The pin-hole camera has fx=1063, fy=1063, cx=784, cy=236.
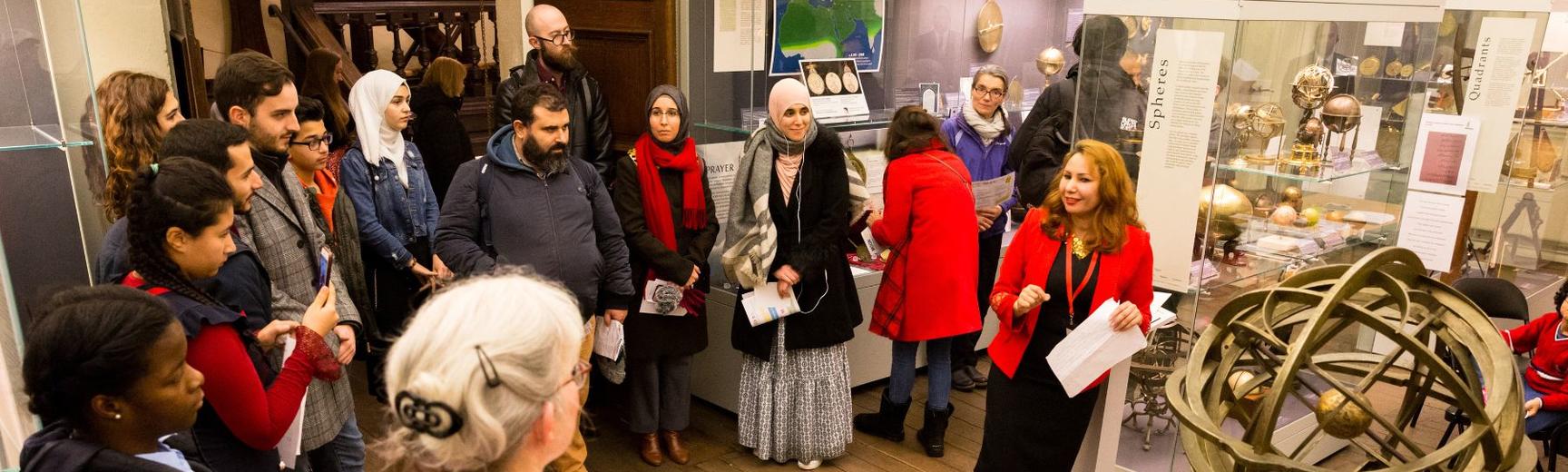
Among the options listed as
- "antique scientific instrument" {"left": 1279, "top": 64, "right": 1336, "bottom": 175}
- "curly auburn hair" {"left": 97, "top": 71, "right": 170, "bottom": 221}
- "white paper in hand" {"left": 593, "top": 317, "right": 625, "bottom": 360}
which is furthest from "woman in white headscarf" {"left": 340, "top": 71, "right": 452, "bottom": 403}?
"antique scientific instrument" {"left": 1279, "top": 64, "right": 1336, "bottom": 175}

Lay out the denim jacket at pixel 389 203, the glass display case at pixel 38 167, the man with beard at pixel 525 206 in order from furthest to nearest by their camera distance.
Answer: the denim jacket at pixel 389 203 < the man with beard at pixel 525 206 < the glass display case at pixel 38 167

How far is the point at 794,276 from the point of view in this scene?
164 inches

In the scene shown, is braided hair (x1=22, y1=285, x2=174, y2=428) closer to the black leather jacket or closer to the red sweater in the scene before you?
the black leather jacket

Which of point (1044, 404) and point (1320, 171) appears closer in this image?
point (1044, 404)

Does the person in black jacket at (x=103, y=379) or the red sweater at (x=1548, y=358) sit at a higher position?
the person in black jacket at (x=103, y=379)

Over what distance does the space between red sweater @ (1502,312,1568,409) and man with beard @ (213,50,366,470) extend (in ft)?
13.8

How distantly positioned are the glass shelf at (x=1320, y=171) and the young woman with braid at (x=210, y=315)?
2874mm

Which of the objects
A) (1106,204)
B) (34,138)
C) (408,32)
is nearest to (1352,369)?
(1106,204)

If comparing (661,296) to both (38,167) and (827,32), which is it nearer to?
(827,32)

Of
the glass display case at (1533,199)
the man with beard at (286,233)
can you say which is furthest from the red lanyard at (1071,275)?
the glass display case at (1533,199)

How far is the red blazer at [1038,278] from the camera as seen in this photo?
3.30 metres

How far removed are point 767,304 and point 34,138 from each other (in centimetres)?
250

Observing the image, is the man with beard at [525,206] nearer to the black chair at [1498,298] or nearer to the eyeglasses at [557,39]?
the eyeglasses at [557,39]

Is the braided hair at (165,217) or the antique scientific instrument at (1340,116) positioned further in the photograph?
the antique scientific instrument at (1340,116)
